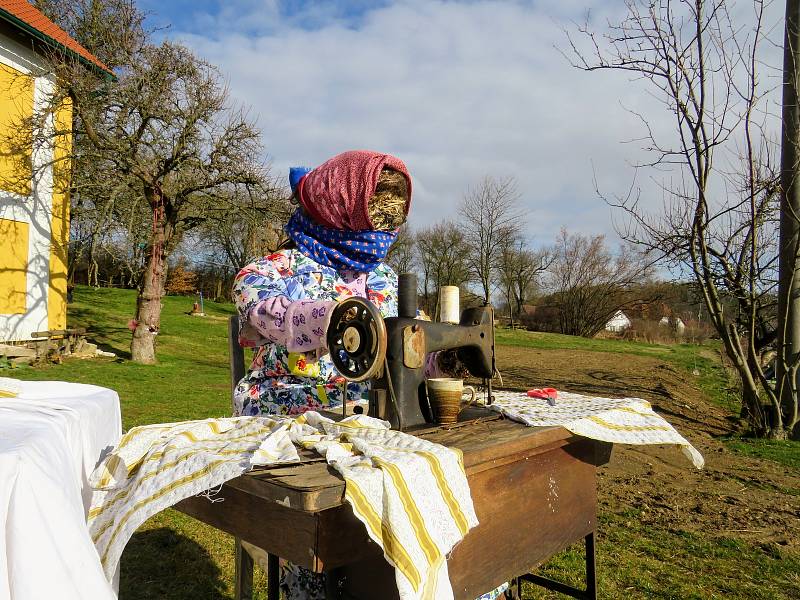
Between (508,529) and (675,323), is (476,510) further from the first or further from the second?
(675,323)

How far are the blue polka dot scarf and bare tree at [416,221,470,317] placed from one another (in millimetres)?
22874

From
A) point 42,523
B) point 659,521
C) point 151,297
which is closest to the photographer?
point 42,523

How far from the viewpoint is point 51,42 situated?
34.6 feet

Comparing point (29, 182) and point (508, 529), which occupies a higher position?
point (29, 182)

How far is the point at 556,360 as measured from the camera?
15.3 metres

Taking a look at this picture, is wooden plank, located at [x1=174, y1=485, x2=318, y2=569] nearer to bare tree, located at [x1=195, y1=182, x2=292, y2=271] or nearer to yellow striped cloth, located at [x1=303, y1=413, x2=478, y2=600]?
yellow striped cloth, located at [x1=303, y1=413, x2=478, y2=600]

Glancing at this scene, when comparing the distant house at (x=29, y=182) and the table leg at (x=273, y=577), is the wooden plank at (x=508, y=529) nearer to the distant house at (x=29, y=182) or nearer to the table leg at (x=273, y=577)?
the table leg at (x=273, y=577)

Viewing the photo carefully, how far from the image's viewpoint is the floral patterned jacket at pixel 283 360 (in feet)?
6.40

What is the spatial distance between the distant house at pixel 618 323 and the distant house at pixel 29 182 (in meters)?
24.9

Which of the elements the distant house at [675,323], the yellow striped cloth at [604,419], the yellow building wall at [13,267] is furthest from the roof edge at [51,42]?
the distant house at [675,323]

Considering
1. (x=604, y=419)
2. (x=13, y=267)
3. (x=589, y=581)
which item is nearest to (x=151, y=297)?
(x=13, y=267)

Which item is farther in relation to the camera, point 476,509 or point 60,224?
point 60,224

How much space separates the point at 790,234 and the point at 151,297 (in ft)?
35.2

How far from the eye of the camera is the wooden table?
44.8 inches
